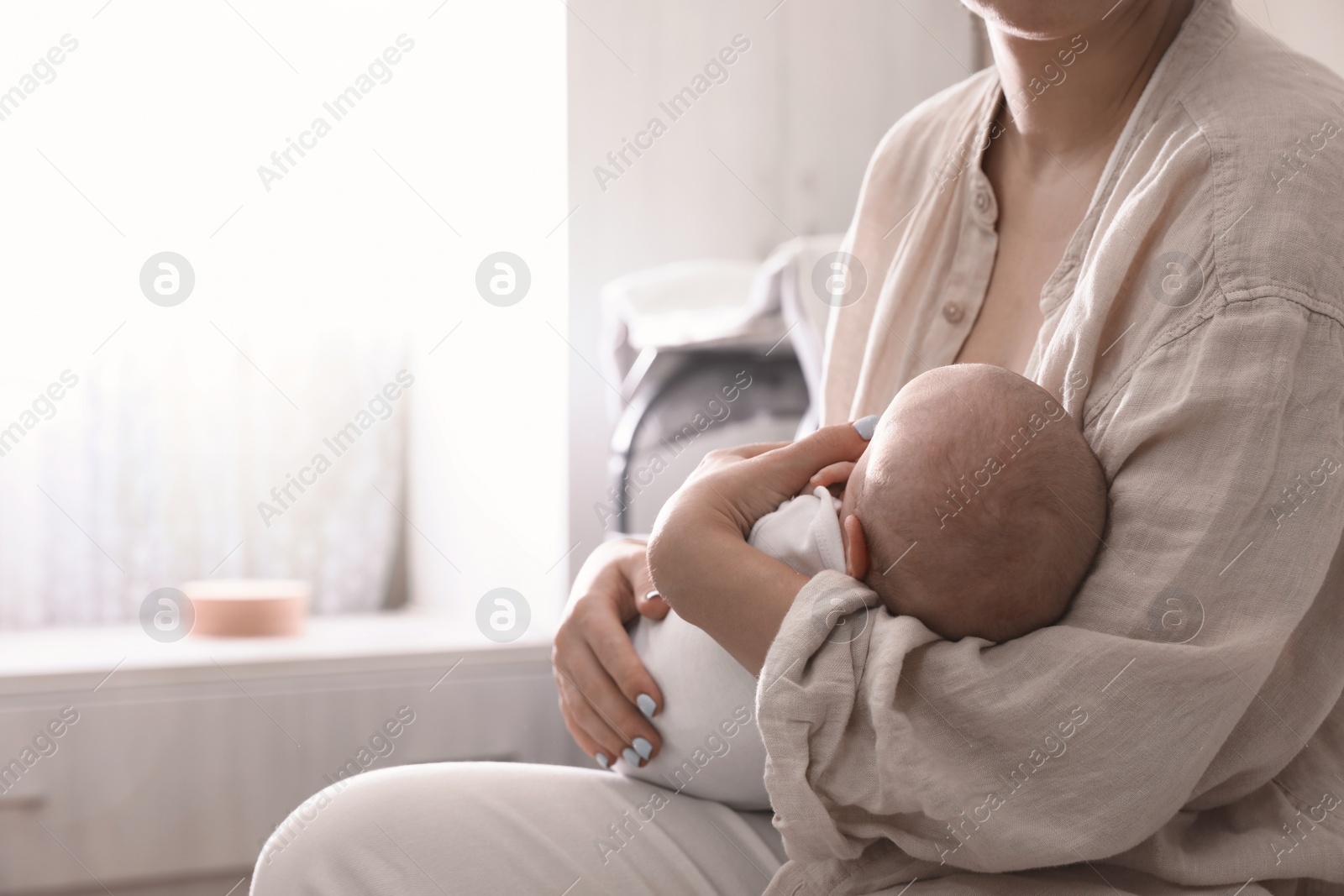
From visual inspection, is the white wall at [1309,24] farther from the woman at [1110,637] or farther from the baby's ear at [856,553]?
the baby's ear at [856,553]

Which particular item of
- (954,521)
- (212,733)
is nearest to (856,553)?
(954,521)

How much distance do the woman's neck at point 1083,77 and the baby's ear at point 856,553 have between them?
0.35m

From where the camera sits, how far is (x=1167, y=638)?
0.56 metres

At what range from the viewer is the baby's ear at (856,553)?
2.15ft

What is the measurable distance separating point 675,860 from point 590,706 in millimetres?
130

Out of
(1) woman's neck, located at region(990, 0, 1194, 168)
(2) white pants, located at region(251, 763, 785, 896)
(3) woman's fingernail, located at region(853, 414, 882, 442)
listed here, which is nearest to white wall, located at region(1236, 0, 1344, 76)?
(1) woman's neck, located at region(990, 0, 1194, 168)

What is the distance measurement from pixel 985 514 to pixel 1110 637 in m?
0.10

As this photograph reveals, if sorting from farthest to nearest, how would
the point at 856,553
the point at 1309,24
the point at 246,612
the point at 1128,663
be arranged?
the point at 246,612 → the point at 1309,24 → the point at 856,553 → the point at 1128,663

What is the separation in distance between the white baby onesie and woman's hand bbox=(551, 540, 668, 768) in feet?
0.04

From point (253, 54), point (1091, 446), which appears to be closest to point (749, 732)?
point (1091, 446)

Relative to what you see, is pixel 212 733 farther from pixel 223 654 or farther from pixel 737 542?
pixel 737 542

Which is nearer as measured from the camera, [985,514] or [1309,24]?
[985,514]

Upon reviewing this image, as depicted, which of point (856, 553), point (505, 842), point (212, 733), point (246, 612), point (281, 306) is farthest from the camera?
point (281, 306)

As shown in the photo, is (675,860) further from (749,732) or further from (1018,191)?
(1018,191)
